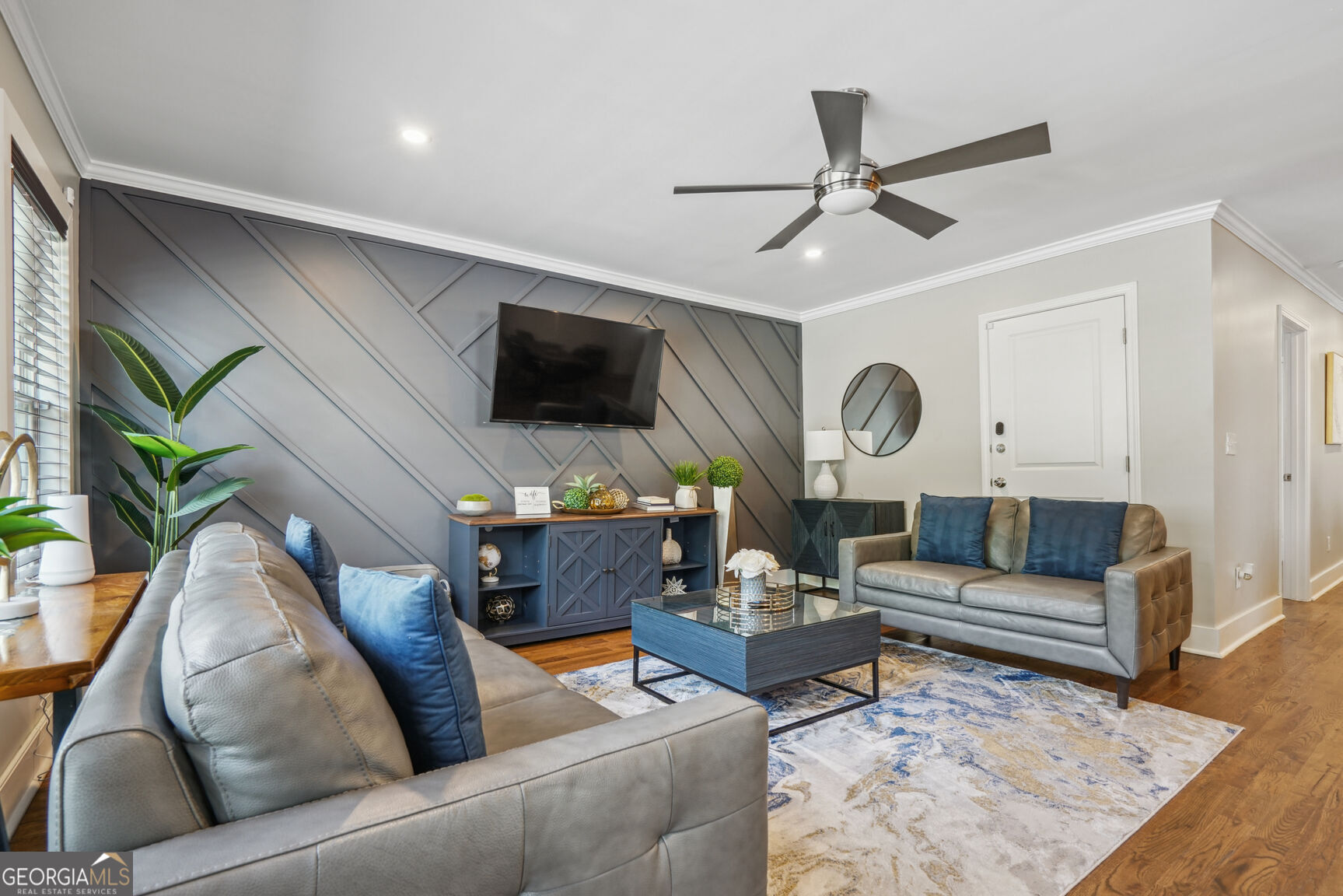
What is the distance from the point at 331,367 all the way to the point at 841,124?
2.89m

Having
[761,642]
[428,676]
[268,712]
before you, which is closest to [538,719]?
[428,676]

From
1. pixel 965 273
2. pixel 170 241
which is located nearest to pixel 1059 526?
pixel 965 273

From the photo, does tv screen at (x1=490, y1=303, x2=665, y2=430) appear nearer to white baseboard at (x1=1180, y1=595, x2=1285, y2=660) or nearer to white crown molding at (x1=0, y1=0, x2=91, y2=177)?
white crown molding at (x1=0, y1=0, x2=91, y2=177)

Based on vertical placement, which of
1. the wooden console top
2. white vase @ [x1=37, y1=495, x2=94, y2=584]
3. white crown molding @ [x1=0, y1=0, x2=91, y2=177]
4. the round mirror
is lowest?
the wooden console top

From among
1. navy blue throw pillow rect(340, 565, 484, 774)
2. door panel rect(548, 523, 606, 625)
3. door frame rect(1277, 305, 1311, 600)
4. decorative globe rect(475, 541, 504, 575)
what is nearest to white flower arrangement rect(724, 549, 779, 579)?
door panel rect(548, 523, 606, 625)

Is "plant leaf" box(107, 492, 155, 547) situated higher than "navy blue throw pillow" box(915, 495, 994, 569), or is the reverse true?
"plant leaf" box(107, 492, 155, 547)

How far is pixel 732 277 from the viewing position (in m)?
4.77

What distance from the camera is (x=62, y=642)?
4.23 feet

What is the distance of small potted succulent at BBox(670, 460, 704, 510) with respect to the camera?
Result: 183 inches

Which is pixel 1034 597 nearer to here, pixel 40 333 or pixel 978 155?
pixel 978 155

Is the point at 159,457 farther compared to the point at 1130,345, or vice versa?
the point at 1130,345

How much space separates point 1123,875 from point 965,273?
12.5 ft

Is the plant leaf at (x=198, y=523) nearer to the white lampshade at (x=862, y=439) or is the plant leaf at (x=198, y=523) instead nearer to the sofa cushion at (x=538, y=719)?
the sofa cushion at (x=538, y=719)

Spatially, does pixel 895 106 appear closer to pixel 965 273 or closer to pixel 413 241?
pixel 965 273
